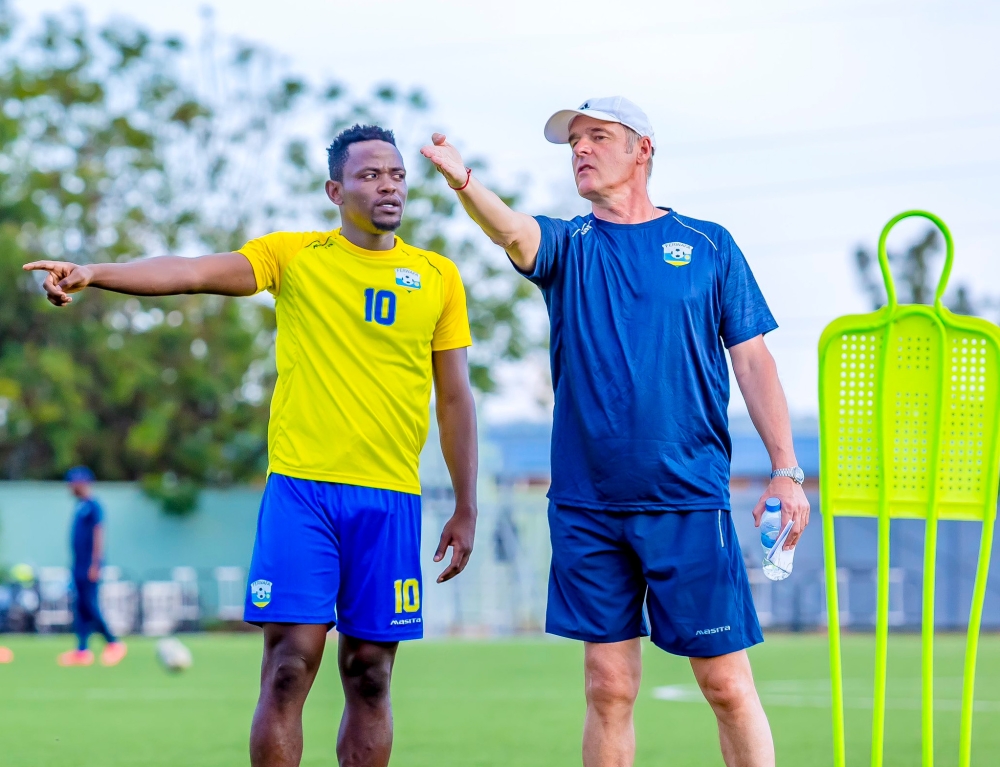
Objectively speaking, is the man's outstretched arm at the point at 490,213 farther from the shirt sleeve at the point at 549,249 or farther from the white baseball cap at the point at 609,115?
A: the white baseball cap at the point at 609,115

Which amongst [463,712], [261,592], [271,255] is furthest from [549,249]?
[463,712]

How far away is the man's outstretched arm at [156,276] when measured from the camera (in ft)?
15.1

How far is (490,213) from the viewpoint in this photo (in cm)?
470

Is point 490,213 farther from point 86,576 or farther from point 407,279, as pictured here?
point 86,576

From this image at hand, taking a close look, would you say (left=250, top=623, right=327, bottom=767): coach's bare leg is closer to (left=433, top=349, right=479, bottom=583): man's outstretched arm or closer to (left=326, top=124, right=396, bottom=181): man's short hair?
(left=433, top=349, right=479, bottom=583): man's outstretched arm

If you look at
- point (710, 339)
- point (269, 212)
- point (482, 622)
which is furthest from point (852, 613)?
point (710, 339)

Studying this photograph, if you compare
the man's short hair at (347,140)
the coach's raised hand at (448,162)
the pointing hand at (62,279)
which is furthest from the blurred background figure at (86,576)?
the coach's raised hand at (448,162)

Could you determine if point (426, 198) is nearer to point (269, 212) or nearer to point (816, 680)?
point (269, 212)

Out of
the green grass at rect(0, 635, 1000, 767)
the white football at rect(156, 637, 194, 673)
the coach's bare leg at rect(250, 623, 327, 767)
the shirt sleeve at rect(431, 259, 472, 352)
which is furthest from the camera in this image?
the white football at rect(156, 637, 194, 673)

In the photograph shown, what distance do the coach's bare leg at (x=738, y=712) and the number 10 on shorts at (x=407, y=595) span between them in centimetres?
108

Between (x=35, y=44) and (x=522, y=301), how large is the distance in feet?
41.0

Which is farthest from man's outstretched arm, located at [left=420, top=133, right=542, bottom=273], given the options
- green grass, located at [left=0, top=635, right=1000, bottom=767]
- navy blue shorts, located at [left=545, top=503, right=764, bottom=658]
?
green grass, located at [left=0, top=635, right=1000, bottom=767]

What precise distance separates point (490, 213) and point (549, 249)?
384mm

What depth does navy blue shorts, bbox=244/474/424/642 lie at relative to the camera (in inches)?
197
